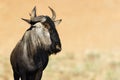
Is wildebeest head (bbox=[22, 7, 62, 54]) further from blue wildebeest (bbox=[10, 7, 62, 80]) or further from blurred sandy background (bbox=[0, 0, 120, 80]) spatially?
blurred sandy background (bbox=[0, 0, 120, 80])

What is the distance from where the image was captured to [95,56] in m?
16.1

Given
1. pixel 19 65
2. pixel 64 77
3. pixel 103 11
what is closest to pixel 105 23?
pixel 103 11

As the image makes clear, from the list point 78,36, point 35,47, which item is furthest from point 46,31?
point 78,36

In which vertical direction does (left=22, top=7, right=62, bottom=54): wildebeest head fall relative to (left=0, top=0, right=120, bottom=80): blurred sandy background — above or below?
above

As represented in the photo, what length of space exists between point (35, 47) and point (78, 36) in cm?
1127

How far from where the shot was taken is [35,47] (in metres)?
6.59

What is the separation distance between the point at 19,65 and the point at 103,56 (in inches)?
372

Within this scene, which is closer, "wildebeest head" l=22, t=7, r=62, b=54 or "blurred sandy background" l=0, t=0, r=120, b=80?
"wildebeest head" l=22, t=7, r=62, b=54

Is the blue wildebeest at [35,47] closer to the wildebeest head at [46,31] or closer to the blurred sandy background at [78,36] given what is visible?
the wildebeest head at [46,31]

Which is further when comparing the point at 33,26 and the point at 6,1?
the point at 6,1

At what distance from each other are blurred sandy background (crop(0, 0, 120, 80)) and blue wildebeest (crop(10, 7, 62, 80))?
24.4 ft

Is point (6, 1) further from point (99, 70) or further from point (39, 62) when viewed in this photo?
point (39, 62)

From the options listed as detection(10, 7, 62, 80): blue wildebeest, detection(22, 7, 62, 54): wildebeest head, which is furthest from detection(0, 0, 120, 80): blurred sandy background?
detection(22, 7, 62, 54): wildebeest head

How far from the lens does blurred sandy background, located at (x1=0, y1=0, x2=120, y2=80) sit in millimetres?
15227
